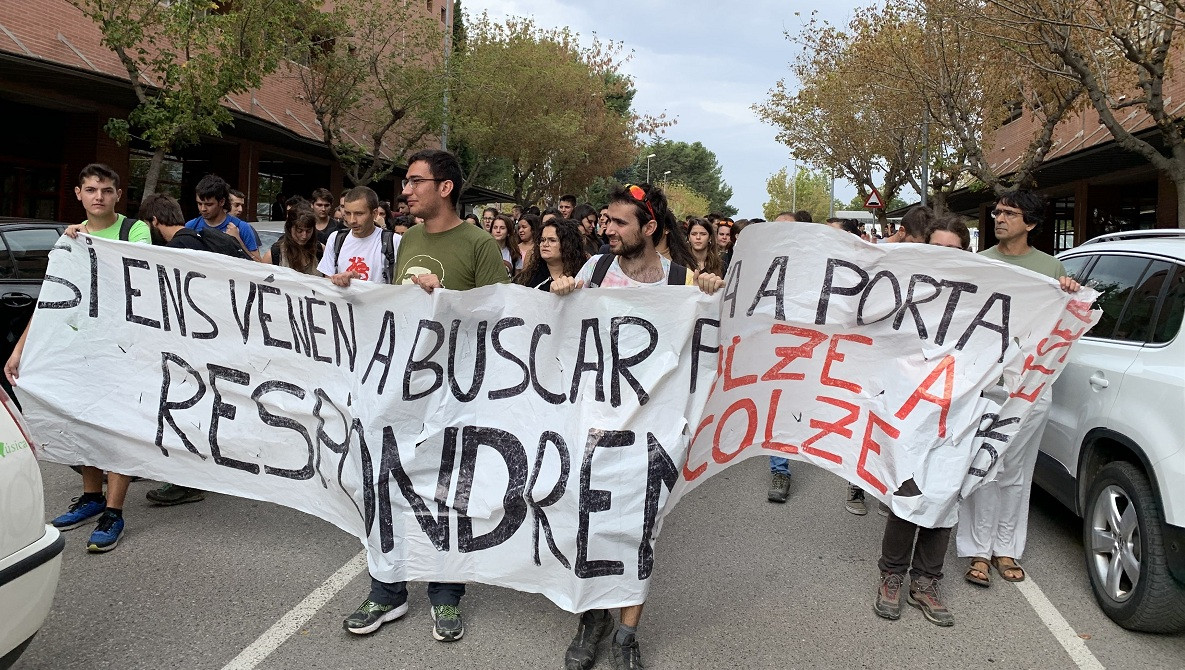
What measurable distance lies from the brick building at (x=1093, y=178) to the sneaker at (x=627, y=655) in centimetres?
1514

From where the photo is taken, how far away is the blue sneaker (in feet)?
15.2

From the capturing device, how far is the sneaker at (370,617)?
141 inches

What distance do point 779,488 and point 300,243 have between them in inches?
148

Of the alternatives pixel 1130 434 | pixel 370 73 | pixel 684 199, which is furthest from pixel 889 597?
pixel 684 199

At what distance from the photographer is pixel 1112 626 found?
3.88 meters

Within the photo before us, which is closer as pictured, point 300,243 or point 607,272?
point 607,272

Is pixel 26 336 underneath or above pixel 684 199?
underneath

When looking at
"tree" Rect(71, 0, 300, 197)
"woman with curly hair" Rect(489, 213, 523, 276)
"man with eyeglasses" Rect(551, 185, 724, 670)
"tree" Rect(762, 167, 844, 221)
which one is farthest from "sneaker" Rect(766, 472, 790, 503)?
"tree" Rect(762, 167, 844, 221)

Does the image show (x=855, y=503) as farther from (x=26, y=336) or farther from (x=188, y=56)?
(x=188, y=56)

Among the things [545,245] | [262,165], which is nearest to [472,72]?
[262,165]

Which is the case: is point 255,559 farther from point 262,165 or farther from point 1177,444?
point 262,165

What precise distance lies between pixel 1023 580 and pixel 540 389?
2.69m

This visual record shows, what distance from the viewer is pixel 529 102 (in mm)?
30172

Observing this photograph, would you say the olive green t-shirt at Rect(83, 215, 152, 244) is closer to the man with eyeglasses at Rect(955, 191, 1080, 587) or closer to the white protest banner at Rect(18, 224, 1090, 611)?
the white protest banner at Rect(18, 224, 1090, 611)
